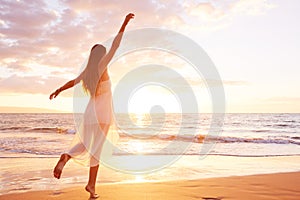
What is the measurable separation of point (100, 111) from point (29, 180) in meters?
2.92

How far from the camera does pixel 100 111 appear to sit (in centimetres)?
456

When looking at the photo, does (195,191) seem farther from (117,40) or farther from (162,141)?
(162,141)

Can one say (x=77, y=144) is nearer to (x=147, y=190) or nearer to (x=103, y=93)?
(x=103, y=93)

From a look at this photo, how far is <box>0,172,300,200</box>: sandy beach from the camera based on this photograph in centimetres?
496

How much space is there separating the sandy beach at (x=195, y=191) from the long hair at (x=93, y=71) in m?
1.68

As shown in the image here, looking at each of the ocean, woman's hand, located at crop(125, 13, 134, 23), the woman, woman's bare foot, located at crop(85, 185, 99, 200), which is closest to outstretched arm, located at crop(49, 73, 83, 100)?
the woman

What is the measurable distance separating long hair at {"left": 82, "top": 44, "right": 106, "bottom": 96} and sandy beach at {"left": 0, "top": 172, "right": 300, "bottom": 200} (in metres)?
1.68

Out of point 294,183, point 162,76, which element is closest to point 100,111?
point 294,183

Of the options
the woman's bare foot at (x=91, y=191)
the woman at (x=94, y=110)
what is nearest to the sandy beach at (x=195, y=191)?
the woman's bare foot at (x=91, y=191)

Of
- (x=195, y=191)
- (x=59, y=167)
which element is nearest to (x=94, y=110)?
(x=59, y=167)

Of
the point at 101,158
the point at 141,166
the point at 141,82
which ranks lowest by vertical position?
the point at 141,166

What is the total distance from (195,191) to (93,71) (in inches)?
102

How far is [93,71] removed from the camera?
4.55 m

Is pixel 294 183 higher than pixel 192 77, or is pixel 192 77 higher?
pixel 192 77
